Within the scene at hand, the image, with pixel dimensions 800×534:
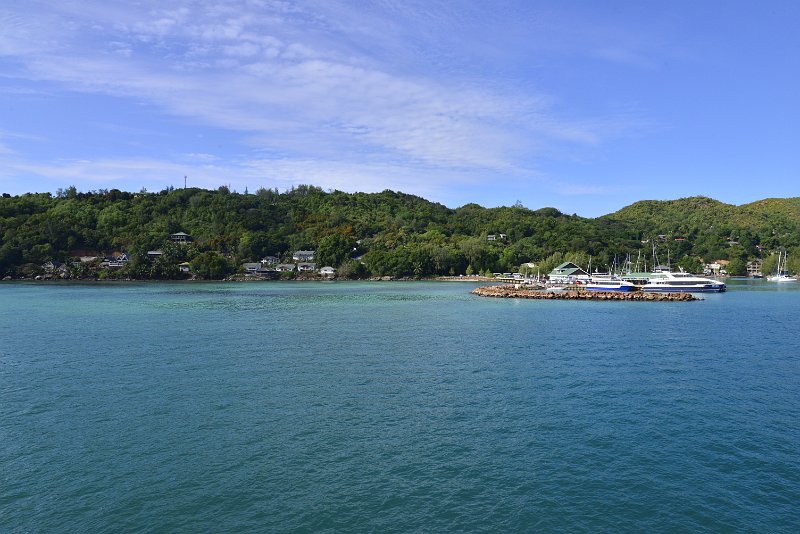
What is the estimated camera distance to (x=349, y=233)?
12962 centimetres

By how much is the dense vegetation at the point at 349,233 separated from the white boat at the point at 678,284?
35.7 meters

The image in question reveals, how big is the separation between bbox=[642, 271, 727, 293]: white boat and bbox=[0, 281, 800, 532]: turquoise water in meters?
35.2

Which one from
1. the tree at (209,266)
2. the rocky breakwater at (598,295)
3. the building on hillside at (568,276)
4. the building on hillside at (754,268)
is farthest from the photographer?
the building on hillside at (754,268)

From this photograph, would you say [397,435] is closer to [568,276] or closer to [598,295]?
[598,295]

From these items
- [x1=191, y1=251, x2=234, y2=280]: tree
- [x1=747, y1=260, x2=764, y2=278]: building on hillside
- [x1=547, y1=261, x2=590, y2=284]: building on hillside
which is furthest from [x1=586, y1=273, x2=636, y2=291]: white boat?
[x1=747, y1=260, x2=764, y2=278]: building on hillside

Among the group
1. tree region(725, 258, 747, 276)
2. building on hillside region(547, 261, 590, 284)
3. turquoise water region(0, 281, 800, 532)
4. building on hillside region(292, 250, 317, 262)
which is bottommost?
turquoise water region(0, 281, 800, 532)

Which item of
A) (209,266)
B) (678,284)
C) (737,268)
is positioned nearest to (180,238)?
(209,266)

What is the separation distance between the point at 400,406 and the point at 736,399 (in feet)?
31.6

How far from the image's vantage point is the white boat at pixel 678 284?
194ft

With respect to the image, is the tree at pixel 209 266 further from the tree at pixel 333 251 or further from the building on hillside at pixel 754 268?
the building on hillside at pixel 754 268

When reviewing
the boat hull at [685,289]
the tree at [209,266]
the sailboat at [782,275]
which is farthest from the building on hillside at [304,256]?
the sailboat at [782,275]

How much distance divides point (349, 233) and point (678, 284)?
83.1 metres

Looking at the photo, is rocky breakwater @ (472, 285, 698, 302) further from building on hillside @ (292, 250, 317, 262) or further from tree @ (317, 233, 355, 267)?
building on hillside @ (292, 250, 317, 262)

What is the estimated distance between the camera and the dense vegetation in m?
104
